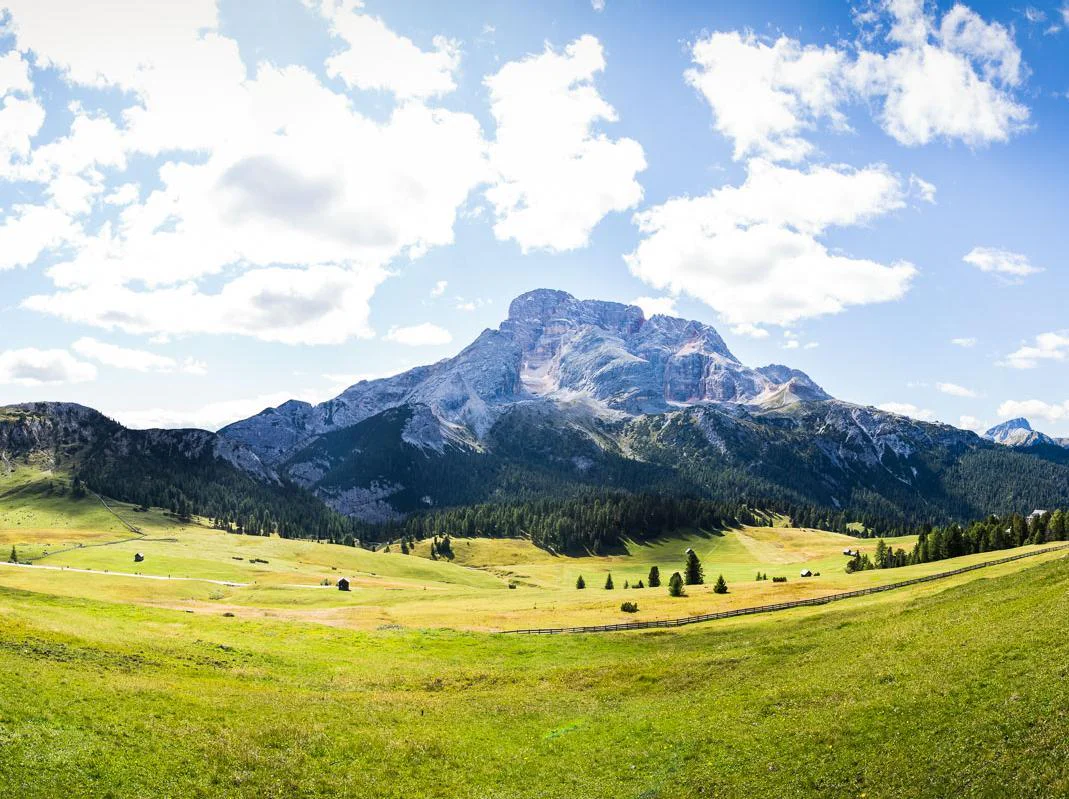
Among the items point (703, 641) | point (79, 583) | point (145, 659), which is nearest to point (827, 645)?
point (703, 641)

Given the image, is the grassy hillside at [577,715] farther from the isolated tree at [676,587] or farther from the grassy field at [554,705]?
the isolated tree at [676,587]

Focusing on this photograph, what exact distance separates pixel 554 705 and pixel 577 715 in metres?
2.74

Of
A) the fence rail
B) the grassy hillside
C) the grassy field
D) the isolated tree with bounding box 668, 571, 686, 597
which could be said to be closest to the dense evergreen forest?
the fence rail

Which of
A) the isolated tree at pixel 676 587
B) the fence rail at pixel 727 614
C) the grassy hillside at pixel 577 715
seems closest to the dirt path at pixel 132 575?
the grassy hillside at pixel 577 715

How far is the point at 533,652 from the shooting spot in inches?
2456

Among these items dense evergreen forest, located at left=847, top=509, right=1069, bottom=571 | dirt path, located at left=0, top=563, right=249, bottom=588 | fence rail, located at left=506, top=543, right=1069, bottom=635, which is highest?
dense evergreen forest, located at left=847, top=509, right=1069, bottom=571

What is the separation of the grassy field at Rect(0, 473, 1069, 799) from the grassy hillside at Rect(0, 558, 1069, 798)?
0.14 m

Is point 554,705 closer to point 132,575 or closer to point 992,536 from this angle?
point 132,575

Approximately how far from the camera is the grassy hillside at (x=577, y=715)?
24.4m

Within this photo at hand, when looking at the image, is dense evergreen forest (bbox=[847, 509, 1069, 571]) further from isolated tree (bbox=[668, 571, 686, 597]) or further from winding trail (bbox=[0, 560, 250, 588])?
winding trail (bbox=[0, 560, 250, 588])

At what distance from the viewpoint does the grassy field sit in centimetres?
2467

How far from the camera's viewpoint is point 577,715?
3991cm

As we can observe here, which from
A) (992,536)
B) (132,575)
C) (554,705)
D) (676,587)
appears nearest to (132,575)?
(132,575)

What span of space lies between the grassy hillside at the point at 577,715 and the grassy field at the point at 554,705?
142 mm
